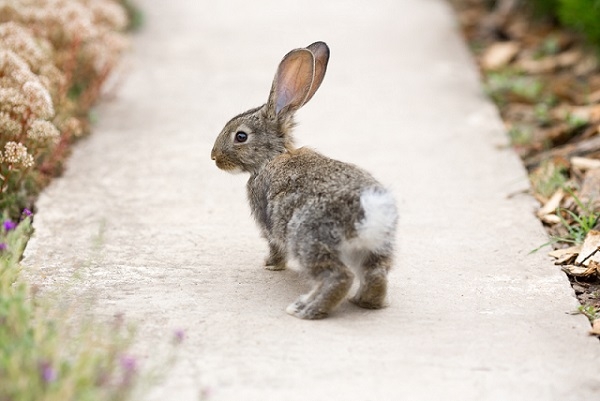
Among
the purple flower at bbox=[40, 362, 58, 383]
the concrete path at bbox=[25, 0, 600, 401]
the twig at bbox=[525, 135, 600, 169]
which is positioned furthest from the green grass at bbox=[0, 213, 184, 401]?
the twig at bbox=[525, 135, 600, 169]

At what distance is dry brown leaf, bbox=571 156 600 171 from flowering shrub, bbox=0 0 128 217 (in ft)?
10.3

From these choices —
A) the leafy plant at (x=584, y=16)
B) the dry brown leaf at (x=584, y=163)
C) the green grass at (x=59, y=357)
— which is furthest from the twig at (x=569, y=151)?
the green grass at (x=59, y=357)

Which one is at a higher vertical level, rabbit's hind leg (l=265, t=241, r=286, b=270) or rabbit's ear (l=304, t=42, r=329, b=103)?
rabbit's ear (l=304, t=42, r=329, b=103)

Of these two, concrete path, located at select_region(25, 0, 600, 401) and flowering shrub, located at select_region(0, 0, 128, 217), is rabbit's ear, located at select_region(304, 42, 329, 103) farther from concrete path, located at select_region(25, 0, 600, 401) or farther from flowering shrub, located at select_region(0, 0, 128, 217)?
flowering shrub, located at select_region(0, 0, 128, 217)

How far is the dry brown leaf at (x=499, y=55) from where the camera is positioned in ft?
27.8

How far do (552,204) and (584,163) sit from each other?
1.61ft

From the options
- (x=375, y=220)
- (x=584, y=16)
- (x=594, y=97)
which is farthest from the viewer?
(x=584, y=16)

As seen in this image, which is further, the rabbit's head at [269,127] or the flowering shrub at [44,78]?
the flowering shrub at [44,78]

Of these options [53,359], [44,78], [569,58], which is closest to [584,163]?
[569,58]

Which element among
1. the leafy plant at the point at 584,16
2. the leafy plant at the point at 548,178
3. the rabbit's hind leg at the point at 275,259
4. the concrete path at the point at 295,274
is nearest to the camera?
the concrete path at the point at 295,274

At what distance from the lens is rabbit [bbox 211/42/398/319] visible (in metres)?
4.15

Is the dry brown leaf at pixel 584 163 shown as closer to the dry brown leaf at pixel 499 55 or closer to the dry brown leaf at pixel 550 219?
the dry brown leaf at pixel 550 219

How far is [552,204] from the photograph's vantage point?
Result: 5.57 metres

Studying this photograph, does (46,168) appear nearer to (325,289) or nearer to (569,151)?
(325,289)
